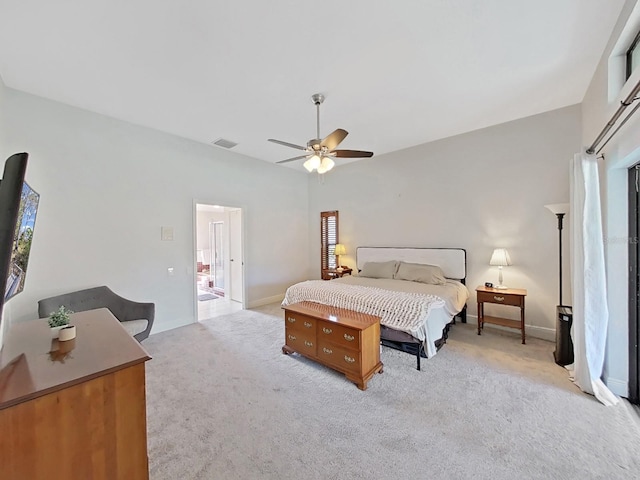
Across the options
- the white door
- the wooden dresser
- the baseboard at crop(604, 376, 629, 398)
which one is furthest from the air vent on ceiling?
the baseboard at crop(604, 376, 629, 398)

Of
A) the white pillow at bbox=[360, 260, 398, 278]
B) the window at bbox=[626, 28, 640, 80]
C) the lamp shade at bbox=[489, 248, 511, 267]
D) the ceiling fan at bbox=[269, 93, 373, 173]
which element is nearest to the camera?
the window at bbox=[626, 28, 640, 80]

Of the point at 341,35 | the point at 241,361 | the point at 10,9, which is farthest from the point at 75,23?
the point at 241,361

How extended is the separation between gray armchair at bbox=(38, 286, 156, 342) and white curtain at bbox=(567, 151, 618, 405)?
15.7 feet

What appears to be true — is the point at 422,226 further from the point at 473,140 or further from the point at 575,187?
the point at 575,187

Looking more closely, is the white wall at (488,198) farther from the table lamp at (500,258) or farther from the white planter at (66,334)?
the white planter at (66,334)

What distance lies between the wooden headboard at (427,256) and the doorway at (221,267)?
269 centimetres

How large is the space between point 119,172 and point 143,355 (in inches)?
141

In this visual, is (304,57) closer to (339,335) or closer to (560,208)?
(339,335)

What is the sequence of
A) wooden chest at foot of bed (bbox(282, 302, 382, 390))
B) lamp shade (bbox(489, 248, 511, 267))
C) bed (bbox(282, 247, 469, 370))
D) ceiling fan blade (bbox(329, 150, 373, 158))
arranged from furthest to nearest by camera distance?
lamp shade (bbox(489, 248, 511, 267)), ceiling fan blade (bbox(329, 150, 373, 158)), bed (bbox(282, 247, 469, 370)), wooden chest at foot of bed (bbox(282, 302, 382, 390))

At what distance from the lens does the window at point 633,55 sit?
7.09 ft

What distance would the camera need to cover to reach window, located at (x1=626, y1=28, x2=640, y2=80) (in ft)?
7.09

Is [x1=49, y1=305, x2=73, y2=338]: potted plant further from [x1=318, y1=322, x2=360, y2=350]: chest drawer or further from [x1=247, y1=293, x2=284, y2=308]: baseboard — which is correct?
[x1=247, y1=293, x2=284, y2=308]: baseboard

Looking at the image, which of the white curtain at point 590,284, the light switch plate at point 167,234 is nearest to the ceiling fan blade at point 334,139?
the white curtain at point 590,284

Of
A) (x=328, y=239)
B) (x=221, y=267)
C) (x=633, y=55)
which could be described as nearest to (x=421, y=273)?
(x=328, y=239)
